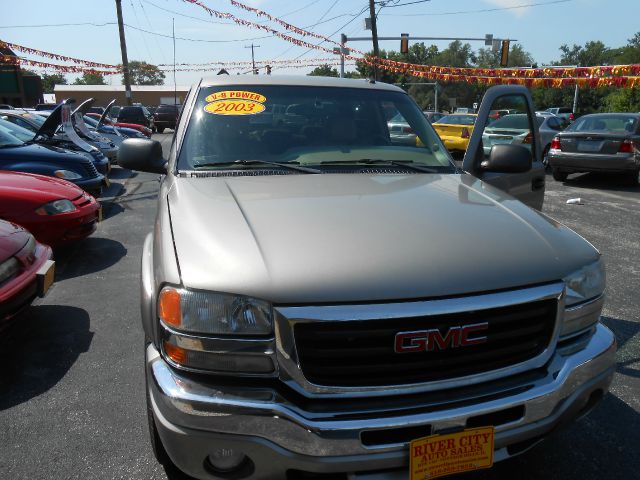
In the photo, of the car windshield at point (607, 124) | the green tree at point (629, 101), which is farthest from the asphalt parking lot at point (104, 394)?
the green tree at point (629, 101)

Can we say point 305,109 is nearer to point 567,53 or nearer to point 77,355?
point 77,355

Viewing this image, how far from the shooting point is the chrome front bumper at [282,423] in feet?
5.50

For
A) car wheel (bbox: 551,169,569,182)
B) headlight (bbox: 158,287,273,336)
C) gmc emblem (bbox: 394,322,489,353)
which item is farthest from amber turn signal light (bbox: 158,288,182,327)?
car wheel (bbox: 551,169,569,182)

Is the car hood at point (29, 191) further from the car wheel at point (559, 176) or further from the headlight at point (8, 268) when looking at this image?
the car wheel at point (559, 176)

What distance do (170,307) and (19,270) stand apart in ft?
8.10

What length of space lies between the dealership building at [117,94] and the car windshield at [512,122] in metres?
62.3

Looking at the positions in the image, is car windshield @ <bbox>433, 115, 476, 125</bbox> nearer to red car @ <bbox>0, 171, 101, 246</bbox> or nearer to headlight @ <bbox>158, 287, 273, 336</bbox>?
red car @ <bbox>0, 171, 101, 246</bbox>

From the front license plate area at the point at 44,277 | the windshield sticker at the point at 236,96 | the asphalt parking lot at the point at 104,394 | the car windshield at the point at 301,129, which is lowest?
the asphalt parking lot at the point at 104,394

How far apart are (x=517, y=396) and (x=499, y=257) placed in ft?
1.63

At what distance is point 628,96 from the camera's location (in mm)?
30531

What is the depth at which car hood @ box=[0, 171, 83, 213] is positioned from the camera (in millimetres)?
5203

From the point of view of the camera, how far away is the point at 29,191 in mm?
5387

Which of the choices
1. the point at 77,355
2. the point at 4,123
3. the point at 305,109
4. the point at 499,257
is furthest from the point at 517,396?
the point at 4,123

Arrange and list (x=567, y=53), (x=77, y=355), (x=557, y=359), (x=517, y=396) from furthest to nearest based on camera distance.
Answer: (x=567, y=53), (x=77, y=355), (x=557, y=359), (x=517, y=396)
